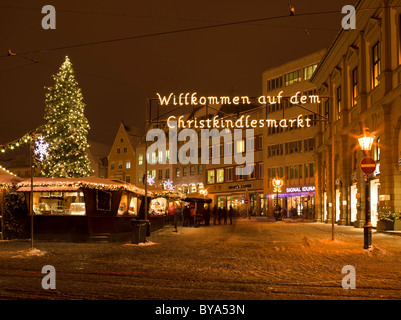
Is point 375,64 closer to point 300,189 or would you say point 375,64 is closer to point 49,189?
point 49,189

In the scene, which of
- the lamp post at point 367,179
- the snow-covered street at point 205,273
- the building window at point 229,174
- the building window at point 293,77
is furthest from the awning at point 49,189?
the building window at point 229,174

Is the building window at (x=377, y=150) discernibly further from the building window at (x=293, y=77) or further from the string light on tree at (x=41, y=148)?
the building window at (x=293, y=77)

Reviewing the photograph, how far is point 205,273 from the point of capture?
11812 millimetres

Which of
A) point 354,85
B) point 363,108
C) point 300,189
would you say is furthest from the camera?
point 300,189

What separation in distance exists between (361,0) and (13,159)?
9975 centimetres

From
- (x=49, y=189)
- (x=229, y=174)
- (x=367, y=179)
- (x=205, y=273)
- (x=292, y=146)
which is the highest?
(x=292, y=146)

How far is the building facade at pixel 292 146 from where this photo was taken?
60125 mm

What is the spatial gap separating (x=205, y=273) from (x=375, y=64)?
2215 cm

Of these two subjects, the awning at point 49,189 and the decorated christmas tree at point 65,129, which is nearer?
the awning at point 49,189

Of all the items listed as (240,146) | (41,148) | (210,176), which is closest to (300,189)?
(240,146)

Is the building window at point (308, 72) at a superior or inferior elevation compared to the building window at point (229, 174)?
superior

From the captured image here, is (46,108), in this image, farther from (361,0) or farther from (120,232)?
(361,0)
